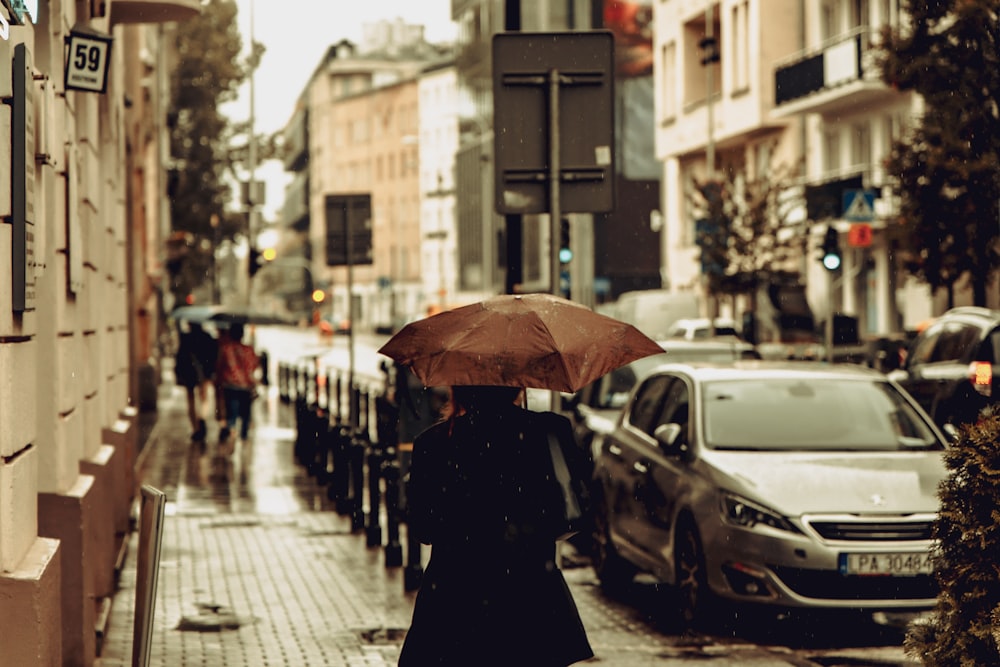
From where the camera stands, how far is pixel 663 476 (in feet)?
37.3

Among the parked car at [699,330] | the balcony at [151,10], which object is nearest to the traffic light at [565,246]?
the parked car at [699,330]

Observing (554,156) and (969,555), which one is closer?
(969,555)

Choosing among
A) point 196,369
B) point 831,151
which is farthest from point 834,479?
point 831,151

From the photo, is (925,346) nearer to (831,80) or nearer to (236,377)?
(236,377)

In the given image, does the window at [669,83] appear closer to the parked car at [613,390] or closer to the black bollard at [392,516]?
the parked car at [613,390]

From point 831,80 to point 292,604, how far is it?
1419 inches

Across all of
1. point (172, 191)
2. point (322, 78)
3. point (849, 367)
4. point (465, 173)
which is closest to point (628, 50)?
point (465, 173)

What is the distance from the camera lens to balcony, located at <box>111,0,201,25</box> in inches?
608

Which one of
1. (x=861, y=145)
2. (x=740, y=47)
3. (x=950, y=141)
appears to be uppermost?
(x=740, y=47)

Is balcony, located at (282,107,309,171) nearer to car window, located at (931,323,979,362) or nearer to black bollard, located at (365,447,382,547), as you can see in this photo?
car window, located at (931,323,979,362)

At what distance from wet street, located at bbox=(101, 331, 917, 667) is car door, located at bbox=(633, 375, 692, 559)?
0.49 metres

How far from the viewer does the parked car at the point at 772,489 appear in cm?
996

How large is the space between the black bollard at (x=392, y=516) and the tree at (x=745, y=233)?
31.5 meters

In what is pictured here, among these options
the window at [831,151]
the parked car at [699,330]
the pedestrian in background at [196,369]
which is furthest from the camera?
the window at [831,151]
